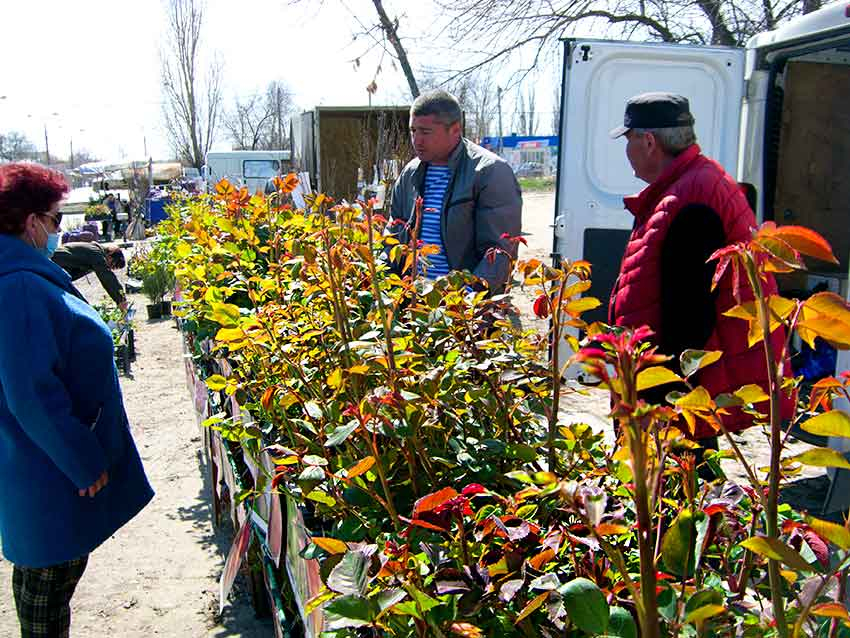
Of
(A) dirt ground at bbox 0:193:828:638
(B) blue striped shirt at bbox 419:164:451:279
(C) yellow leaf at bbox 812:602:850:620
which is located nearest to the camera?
(C) yellow leaf at bbox 812:602:850:620

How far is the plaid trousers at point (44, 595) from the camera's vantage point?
238 centimetres

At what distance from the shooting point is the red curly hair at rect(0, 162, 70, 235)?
2.33m

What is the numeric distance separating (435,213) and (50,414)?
1834mm

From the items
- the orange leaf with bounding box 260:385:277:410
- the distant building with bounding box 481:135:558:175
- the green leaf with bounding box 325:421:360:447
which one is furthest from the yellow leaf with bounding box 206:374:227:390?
the distant building with bounding box 481:135:558:175

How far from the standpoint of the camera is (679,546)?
36.4 inches

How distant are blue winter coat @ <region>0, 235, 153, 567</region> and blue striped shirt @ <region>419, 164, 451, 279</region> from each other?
59.8 inches

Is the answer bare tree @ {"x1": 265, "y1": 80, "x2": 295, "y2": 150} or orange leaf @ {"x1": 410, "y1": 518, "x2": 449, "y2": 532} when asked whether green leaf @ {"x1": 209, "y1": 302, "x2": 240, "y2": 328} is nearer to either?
orange leaf @ {"x1": 410, "y1": 518, "x2": 449, "y2": 532}

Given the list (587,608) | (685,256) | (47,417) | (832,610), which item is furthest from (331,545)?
(685,256)

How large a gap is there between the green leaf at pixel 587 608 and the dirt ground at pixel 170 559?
60 centimetres

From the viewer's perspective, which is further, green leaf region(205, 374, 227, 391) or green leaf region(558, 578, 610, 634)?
green leaf region(205, 374, 227, 391)

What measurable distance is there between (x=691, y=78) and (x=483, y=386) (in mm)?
3569

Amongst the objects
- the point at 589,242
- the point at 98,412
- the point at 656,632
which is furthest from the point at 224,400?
the point at 589,242

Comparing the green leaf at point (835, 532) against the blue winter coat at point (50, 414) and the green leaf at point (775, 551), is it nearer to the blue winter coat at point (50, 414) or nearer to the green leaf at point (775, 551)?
the green leaf at point (775, 551)

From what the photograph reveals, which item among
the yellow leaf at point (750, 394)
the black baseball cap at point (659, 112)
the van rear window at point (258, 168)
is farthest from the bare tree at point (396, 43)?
the van rear window at point (258, 168)
